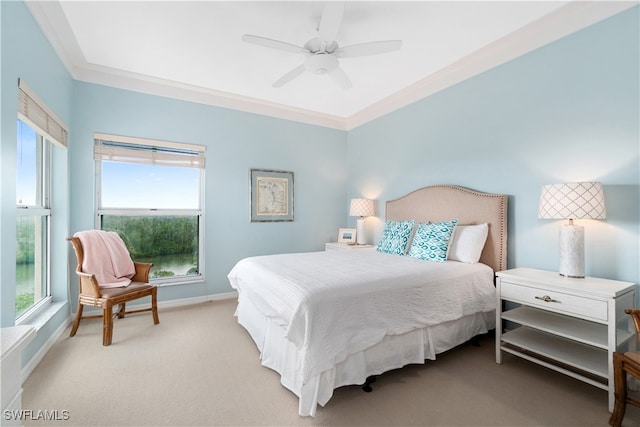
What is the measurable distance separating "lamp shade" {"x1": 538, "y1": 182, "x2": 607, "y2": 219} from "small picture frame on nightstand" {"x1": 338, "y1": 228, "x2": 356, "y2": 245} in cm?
282

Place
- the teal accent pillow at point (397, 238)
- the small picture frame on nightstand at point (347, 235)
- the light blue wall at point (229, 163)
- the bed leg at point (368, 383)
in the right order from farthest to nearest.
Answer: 1. the small picture frame on nightstand at point (347, 235)
2. the light blue wall at point (229, 163)
3. the teal accent pillow at point (397, 238)
4. the bed leg at point (368, 383)

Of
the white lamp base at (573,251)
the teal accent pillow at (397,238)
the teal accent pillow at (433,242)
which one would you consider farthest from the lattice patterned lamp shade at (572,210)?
the teal accent pillow at (397,238)

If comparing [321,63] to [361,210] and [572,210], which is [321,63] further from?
[361,210]

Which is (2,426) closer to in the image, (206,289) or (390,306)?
(390,306)

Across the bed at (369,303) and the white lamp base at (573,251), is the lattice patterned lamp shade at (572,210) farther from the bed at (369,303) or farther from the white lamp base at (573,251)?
the bed at (369,303)

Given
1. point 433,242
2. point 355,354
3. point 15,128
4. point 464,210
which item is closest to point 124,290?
point 15,128

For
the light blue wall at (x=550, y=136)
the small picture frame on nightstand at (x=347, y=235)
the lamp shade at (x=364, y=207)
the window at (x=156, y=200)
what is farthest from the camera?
the small picture frame on nightstand at (x=347, y=235)

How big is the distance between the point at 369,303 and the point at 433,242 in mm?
1230

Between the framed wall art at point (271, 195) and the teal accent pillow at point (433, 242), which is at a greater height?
the framed wall art at point (271, 195)

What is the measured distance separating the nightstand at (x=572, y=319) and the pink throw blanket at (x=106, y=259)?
357 cm

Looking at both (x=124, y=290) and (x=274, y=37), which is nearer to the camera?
(x=274, y=37)

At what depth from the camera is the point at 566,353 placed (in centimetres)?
204

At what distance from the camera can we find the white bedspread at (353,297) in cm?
176

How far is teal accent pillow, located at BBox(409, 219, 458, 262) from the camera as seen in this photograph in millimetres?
2799
